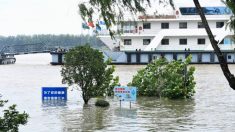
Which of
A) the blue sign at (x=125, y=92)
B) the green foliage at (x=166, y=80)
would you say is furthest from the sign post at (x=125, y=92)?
the green foliage at (x=166, y=80)

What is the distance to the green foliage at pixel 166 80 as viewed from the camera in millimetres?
26172

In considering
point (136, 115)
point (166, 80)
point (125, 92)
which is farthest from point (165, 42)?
point (136, 115)

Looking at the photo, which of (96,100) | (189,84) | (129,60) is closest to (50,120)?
(96,100)

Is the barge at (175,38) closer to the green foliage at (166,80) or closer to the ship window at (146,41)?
the ship window at (146,41)

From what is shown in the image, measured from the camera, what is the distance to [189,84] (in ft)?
87.7

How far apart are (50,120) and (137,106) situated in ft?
16.6

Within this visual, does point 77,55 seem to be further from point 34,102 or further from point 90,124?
point 90,124

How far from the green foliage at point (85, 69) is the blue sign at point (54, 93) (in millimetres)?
2584

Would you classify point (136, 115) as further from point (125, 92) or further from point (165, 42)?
point (165, 42)

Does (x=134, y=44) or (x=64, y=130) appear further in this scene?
(x=134, y=44)

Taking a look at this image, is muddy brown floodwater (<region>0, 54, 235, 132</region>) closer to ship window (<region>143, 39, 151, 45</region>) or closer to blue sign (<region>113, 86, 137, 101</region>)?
blue sign (<region>113, 86, 137, 101</region>)

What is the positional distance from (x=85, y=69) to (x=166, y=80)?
4353 mm

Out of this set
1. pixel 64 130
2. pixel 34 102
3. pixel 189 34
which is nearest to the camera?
pixel 64 130

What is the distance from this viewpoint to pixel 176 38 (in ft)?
226
